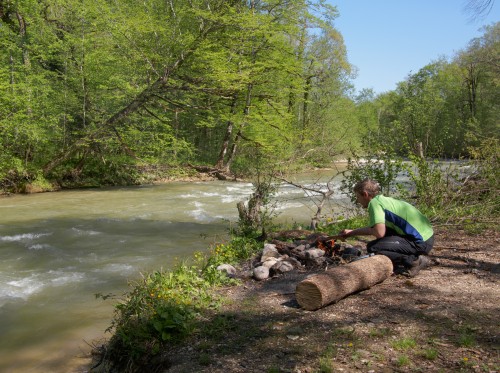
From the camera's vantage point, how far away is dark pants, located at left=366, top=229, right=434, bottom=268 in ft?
17.8

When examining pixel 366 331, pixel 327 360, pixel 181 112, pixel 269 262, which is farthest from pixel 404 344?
pixel 181 112

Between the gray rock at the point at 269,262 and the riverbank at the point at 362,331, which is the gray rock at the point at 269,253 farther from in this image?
the riverbank at the point at 362,331

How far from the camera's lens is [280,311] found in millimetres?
4691

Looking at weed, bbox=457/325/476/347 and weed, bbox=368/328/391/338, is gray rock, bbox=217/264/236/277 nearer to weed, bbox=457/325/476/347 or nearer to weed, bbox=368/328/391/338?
weed, bbox=368/328/391/338

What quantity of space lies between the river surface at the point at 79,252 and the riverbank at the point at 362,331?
4.03ft

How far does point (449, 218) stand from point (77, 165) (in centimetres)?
1768

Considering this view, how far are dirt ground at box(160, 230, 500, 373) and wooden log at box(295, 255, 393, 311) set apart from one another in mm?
108

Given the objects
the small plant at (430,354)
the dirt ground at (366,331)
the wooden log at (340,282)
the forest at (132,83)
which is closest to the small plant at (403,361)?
the dirt ground at (366,331)

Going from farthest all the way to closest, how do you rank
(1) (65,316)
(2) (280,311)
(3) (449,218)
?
(3) (449,218), (1) (65,316), (2) (280,311)

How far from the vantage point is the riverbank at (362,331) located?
3.39 meters

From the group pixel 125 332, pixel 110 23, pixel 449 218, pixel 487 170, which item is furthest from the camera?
pixel 110 23

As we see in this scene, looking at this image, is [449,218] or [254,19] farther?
[254,19]

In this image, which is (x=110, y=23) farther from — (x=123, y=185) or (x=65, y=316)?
(x=65, y=316)

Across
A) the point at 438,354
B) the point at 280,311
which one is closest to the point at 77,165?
the point at 280,311
